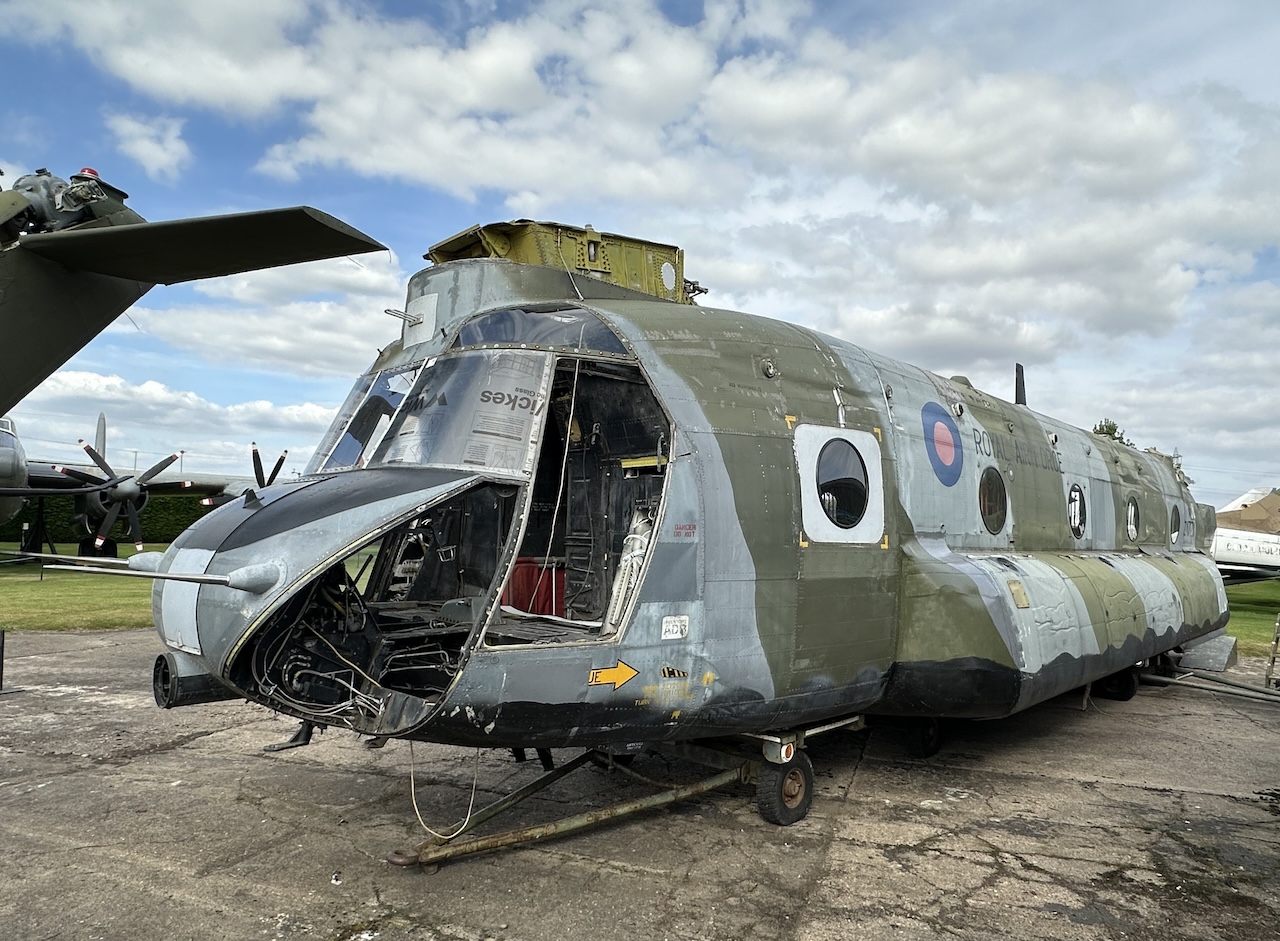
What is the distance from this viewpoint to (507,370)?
539cm

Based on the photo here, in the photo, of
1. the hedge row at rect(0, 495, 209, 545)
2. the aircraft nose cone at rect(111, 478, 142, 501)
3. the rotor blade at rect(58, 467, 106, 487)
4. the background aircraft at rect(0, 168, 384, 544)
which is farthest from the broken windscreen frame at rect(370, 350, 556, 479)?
→ the hedge row at rect(0, 495, 209, 545)

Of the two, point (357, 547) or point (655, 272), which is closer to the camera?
point (357, 547)

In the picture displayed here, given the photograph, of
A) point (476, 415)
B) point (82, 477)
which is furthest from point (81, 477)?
point (476, 415)

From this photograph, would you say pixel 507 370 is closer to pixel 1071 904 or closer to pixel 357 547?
pixel 357 547

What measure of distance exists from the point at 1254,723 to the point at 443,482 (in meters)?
10.5

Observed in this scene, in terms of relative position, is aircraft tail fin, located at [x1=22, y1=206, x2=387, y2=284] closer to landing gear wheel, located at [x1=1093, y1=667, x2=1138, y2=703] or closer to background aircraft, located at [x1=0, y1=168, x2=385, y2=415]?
background aircraft, located at [x1=0, y1=168, x2=385, y2=415]

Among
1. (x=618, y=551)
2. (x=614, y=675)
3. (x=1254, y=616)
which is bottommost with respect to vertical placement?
(x=1254, y=616)

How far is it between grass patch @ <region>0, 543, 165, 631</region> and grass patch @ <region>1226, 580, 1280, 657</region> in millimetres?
19863

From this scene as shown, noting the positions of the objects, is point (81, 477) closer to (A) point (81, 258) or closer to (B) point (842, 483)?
(A) point (81, 258)

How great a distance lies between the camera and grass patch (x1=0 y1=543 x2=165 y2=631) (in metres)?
15.9

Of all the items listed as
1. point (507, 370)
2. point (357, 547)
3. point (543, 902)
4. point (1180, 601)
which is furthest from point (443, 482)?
point (1180, 601)

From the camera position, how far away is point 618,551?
21.9 feet

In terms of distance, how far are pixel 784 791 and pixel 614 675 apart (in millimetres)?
1959

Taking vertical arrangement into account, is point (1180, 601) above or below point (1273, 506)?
below
